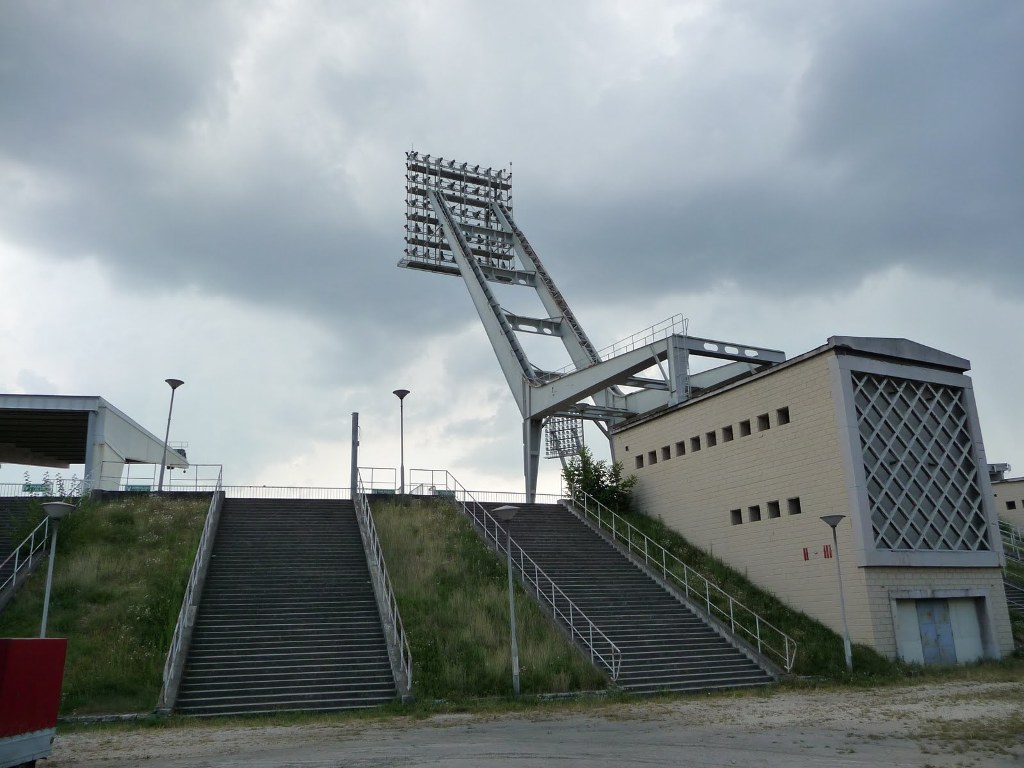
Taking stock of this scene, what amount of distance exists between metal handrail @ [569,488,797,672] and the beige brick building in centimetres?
169

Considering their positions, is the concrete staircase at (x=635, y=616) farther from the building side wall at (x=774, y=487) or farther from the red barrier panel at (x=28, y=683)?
the red barrier panel at (x=28, y=683)

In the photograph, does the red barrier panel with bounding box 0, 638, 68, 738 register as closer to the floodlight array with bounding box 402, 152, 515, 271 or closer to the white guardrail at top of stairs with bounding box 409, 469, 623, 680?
the white guardrail at top of stairs with bounding box 409, 469, 623, 680

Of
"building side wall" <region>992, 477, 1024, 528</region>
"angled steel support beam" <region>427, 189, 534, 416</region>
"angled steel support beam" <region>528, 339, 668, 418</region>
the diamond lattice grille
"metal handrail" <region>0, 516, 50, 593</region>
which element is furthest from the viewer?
"building side wall" <region>992, 477, 1024, 528</region>

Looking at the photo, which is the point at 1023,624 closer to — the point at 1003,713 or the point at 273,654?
the point at 1003,713

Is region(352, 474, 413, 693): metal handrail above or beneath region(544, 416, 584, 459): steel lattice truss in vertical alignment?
beneath

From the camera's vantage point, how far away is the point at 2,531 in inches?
904

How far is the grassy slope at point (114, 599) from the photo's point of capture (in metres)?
15.6

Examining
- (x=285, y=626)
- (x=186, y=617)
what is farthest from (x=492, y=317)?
(x=186, y=617)

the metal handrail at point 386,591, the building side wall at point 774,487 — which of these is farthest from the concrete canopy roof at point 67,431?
the building side wall at point 774,487

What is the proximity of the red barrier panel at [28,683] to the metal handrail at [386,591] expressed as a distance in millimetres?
7635

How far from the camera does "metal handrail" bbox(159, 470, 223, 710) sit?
15297mm

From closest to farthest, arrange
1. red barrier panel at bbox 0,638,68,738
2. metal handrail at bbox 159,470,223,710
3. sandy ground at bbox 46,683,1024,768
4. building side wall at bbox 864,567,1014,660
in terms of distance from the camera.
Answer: red barrier panel at bbox 0,638,68,738, sandy ground at bbox 46,683,1024,768, metal handrail at bbox 159,470,223,710, building side wall at bbox 864,567,1014,660

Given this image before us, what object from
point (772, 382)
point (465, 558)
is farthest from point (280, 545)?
point (772, 382)

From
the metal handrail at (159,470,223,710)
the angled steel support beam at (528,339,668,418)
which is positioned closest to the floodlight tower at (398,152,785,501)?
the angled steel support beam at (528,339,668,418)
